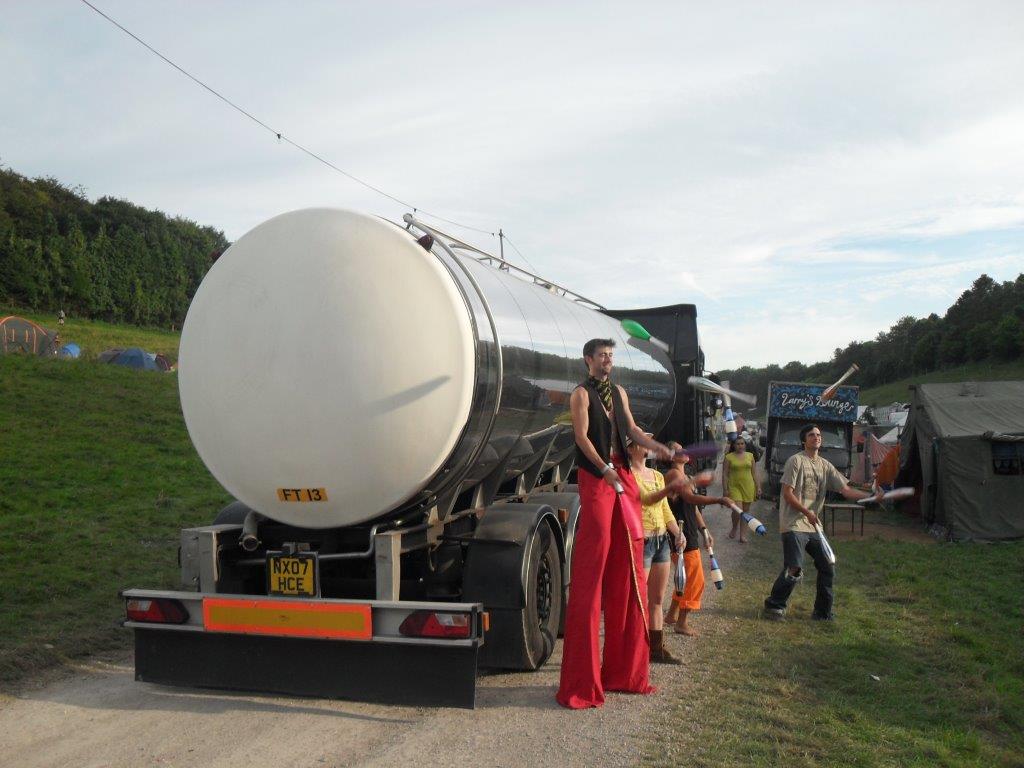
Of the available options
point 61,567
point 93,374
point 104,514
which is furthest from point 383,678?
point 93,374

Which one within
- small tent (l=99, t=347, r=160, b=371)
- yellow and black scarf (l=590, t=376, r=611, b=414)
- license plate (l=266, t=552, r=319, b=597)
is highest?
small tent (l=99, t=347, r=160, b=371)

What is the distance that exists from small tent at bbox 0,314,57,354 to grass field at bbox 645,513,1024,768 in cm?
2501

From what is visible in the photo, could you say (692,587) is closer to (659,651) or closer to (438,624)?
(659,651)

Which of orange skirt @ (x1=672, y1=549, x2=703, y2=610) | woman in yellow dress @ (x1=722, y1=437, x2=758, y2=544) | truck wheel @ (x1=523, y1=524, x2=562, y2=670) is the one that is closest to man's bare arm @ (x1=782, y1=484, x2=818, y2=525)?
orange skirt @ (x1=672, y1=549, x2=703, y2=610)

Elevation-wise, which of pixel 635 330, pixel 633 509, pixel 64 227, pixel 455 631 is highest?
pixel 64 227

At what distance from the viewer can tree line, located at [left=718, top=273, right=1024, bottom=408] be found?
65750 millimetres

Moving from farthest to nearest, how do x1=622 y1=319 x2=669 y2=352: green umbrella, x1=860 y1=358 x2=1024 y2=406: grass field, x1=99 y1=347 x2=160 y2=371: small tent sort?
x1=860 y1=358 x2=1024 y2=406: grass field → x1=99 y1=347 x2=160 y2=371: small tent → x1=622 y1=319 x2=669 y2=352: green umbrella

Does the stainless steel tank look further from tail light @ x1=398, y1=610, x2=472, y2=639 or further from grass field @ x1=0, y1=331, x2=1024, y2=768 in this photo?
grass field @ x1=0, y1=331, x2=1024, y2=768

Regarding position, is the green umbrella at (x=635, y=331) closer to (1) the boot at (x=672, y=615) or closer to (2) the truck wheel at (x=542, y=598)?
(1) the boot at (x=672, y=615)

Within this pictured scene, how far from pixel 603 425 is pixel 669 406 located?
8432 mm

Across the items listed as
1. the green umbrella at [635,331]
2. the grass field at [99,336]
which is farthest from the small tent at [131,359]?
the green umbrella at [635,331]

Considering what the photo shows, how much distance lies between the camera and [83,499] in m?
12.4

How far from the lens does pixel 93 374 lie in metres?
20.5

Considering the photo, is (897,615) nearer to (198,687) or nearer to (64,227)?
(198,687)
